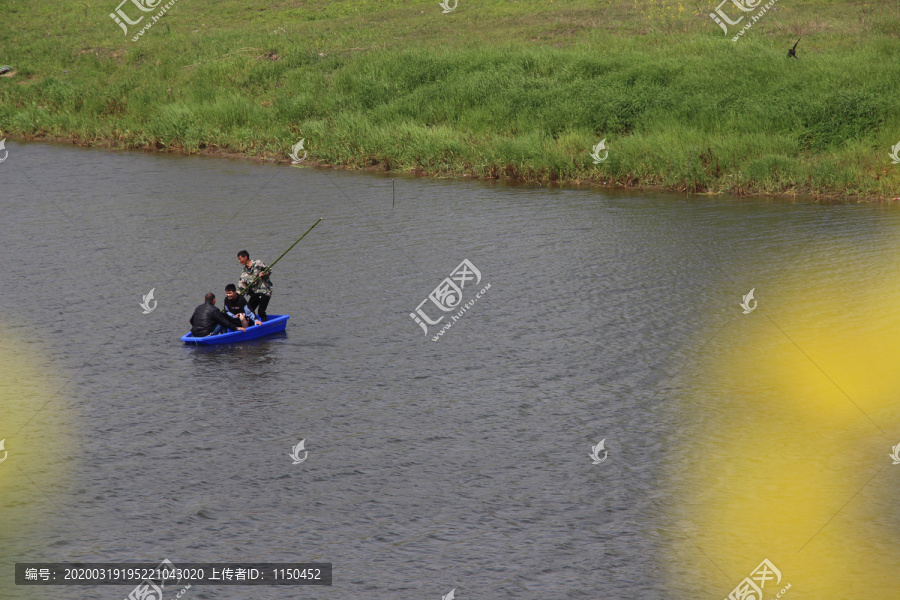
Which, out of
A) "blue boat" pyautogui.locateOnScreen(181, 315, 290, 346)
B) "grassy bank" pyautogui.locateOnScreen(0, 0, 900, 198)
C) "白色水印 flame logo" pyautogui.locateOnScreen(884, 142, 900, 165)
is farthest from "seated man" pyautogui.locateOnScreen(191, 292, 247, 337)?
"白色水印 flame logo" pyautogui.locateOnScreen(884, 142, 900, 165)

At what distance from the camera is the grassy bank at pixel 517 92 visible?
35.4 meters

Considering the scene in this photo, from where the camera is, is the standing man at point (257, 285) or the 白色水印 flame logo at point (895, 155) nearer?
the standing man at point (257, 285)

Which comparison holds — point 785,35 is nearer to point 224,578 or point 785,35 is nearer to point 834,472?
point 834,472

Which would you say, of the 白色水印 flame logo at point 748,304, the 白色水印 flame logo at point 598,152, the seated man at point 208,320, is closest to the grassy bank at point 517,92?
Result: the 白色水印 flame logo at point 598,152

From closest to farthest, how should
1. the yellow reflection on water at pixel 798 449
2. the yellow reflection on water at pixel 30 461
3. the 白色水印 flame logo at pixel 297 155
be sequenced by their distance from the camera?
the yellow reflection on water at pixel 798 449 < the yellow reflection on water at pixel 30 461 < the 白色水印 flame logo at pixel 297 155

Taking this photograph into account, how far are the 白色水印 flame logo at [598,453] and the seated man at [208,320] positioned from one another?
8.34 meters

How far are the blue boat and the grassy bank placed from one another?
58.4ft

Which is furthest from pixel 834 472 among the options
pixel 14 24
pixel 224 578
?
pixel 14 24

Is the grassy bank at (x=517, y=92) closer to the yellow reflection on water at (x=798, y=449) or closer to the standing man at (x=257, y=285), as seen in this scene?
the yellow reflection on water at (x=798, y=449)

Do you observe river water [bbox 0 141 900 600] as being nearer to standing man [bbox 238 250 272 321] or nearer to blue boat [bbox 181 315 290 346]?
blue boat [bbox 181 315 290 346]

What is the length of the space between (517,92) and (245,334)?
24.3 meters

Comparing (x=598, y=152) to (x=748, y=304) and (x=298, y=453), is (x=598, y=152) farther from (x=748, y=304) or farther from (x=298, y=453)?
(x=298, y=453)

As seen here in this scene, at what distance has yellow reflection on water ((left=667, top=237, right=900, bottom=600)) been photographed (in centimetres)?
1285

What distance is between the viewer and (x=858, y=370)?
750 inches
